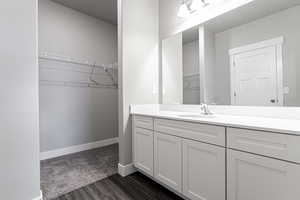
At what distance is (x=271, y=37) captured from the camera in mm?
1371

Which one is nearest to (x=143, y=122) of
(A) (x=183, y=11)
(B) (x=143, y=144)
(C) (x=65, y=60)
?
(B) (x=143, y=144)

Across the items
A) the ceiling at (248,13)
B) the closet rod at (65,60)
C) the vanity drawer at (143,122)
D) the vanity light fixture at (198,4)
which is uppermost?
the vanity light fixture at (198,4)

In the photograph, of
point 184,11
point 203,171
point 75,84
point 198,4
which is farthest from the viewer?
point 75,84

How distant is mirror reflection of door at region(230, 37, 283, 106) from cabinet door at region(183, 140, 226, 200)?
691 millimetres

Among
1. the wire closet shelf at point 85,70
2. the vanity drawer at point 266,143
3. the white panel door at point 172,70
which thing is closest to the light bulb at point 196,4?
the white panel door at point 172,70

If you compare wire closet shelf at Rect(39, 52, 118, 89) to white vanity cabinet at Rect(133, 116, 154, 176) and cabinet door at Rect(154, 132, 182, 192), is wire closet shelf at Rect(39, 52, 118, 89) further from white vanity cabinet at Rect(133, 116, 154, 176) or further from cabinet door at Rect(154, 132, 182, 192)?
cabinet door at Rect(154, 132, 182, 192)

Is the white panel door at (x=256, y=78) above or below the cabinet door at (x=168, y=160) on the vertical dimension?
above

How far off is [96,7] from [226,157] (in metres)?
3.08

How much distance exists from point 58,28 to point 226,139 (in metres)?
3.10

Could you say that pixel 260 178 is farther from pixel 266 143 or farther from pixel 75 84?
pixel 75 84

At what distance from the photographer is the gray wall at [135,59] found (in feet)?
6.73

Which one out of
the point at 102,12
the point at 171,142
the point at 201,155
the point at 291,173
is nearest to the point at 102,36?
the point at 102,12

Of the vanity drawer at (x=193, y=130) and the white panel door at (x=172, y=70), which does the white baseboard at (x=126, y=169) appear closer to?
the vanity drawer at (x=193, y=130)

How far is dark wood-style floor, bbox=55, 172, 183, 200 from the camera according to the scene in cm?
157
